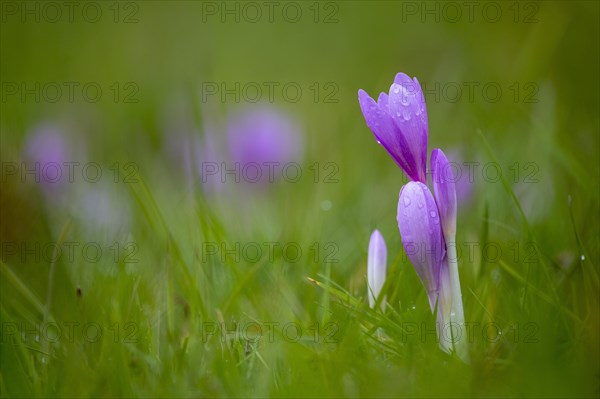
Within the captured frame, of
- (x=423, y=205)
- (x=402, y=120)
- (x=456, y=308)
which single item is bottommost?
(x=456, y=308)

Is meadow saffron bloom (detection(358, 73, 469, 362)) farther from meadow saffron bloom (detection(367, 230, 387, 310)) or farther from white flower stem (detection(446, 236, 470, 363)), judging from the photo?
meadow saffron bloom (detection(367, 230, 387, 310))

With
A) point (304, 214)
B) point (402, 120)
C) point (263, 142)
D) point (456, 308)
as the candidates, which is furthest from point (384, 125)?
point (263, 142)

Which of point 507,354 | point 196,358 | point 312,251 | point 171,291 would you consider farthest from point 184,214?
point 507,354

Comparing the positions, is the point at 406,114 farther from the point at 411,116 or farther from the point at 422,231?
the point at 422,231

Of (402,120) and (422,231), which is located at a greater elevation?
(402,120)

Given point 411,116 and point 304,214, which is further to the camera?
point 304,214

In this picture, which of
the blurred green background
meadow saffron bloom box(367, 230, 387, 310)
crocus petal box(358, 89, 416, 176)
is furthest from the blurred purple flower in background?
crocus petal box(358, 89, 416, 176)

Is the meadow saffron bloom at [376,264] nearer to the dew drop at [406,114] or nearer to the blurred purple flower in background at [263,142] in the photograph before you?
the dew drop at [406,114]

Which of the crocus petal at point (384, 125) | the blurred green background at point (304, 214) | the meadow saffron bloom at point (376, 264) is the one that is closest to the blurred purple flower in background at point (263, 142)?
the blurred green background at point (304, 214)
